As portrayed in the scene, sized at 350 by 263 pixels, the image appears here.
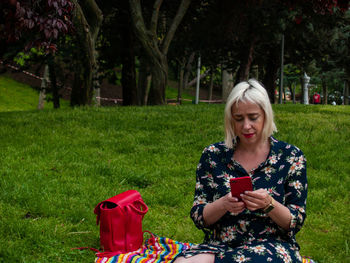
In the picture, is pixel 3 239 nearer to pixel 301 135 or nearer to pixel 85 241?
pixel 85 241

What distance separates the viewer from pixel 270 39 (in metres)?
18.6

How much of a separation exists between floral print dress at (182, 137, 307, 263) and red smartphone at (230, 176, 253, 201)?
35cm

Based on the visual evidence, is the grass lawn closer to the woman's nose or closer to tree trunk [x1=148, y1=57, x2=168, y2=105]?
the woman's nose

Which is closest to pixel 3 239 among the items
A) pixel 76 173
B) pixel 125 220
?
pixel 125 220

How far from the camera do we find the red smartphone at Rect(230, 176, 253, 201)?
2.66 metres

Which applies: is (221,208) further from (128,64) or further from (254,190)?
(128,64)

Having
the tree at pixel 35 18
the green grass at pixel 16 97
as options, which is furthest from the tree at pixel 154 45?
the green grass at pixel 16 97

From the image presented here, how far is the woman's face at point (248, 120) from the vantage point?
116 inches

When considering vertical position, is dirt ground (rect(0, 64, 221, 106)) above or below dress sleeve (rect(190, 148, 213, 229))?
above

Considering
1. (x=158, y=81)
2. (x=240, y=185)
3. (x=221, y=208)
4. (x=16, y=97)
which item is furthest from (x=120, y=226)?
(x=16, y=97)

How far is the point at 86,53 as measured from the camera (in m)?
11.1

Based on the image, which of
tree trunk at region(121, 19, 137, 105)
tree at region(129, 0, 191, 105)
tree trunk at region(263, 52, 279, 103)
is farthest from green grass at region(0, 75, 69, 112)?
tree at region(129, 0, 191, 105)

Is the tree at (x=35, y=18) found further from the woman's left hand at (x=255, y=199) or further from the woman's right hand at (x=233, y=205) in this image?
the woman's left hand at (x=255, y=199)

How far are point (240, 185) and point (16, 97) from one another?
3133cm
